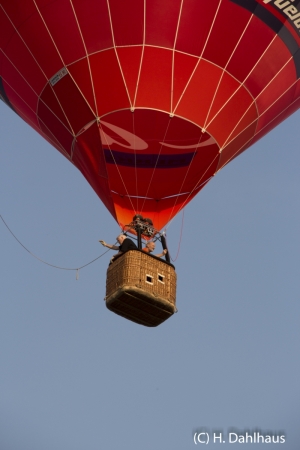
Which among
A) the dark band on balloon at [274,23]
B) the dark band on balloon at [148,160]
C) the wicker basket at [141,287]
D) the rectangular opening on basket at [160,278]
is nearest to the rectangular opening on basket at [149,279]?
the wicker basket at [141,287]

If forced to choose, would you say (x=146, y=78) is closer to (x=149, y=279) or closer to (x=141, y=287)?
(x=149, y=279)

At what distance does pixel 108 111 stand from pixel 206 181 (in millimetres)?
1648

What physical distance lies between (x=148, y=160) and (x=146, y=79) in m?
1.05

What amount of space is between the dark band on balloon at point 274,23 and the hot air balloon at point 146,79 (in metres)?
0.01

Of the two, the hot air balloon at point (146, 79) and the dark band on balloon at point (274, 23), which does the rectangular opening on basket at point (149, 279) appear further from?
the dark band on balloon at point (274, 23)

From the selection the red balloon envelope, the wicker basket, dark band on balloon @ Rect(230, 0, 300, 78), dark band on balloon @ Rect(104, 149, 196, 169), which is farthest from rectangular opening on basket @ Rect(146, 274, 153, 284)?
dark band on balloon @ Rect(230, 0, 300, 78)

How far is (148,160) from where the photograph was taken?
43.1 feet

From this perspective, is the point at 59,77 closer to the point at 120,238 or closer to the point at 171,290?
the point at 120,238

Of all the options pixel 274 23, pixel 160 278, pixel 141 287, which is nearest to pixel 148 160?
pixel 160 278

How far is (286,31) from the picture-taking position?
12977 mm

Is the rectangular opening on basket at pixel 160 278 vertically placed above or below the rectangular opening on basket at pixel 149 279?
above

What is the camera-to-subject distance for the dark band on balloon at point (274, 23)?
41.4 ft

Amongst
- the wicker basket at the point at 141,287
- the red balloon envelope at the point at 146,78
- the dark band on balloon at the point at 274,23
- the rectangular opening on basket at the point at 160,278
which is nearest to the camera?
the wicker basket at the point at 141,287

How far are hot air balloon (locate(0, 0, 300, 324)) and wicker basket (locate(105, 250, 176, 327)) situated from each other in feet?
4.18
